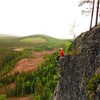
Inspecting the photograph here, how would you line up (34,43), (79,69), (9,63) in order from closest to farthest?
(79,69) → (9,63) → (34,43)

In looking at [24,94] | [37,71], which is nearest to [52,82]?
[24,94]

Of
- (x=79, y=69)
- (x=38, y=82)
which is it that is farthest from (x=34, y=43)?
(x=79, y=69)

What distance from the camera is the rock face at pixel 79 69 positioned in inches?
647

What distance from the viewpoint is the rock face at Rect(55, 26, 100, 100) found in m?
16.4

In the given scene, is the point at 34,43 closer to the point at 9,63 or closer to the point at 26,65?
the point at 9,63

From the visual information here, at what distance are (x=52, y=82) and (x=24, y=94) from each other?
440 centimetres

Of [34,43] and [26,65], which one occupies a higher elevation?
[34,43]

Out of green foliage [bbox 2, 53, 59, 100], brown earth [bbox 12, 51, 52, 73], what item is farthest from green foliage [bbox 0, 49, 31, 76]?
green foliage [bbox 2, 53, 59, 100]

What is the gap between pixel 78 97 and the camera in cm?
1697

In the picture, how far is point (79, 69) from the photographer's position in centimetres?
1797

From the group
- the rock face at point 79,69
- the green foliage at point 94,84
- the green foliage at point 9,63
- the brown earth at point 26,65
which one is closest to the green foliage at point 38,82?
the brown earth at point 26,65

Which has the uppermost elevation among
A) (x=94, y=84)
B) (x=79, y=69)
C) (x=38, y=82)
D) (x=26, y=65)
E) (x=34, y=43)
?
(x=79, y=69)

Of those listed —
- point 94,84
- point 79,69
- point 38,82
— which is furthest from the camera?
point 38,82

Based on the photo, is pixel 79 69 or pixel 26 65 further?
pixel 26 65
